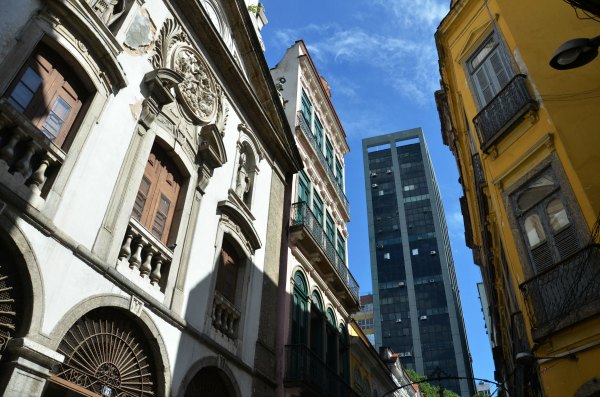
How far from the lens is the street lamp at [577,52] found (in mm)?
5570

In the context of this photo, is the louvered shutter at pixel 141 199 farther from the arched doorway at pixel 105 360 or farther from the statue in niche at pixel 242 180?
the statue in niche at pixel 242 180

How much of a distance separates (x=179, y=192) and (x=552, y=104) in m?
7.62

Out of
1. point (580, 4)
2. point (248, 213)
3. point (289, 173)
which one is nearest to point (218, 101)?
point (248, 213)

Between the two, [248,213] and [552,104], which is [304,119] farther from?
[552,104]

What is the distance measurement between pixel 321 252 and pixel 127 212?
8798 millimetres

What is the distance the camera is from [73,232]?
7.05 metres

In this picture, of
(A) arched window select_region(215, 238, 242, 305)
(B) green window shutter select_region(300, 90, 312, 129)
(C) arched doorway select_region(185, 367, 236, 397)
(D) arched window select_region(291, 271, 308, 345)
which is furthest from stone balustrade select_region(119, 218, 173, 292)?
(B) green window shutter select_region(300, 90, 312, 129)

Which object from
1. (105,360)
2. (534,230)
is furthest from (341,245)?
(105,360)

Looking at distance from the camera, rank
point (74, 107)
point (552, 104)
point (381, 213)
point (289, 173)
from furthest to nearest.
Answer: point (381, 213) < point (289, 173) < point (552, 104) < point (74, 107)

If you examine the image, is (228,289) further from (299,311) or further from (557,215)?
(557,215)

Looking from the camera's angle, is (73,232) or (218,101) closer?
(73,232)

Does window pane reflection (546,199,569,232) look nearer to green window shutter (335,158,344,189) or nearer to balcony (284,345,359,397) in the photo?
balcony (284,345,359,397)

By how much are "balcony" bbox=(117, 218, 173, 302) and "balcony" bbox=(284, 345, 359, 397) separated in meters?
4.92

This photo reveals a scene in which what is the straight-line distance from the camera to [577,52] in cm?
567
